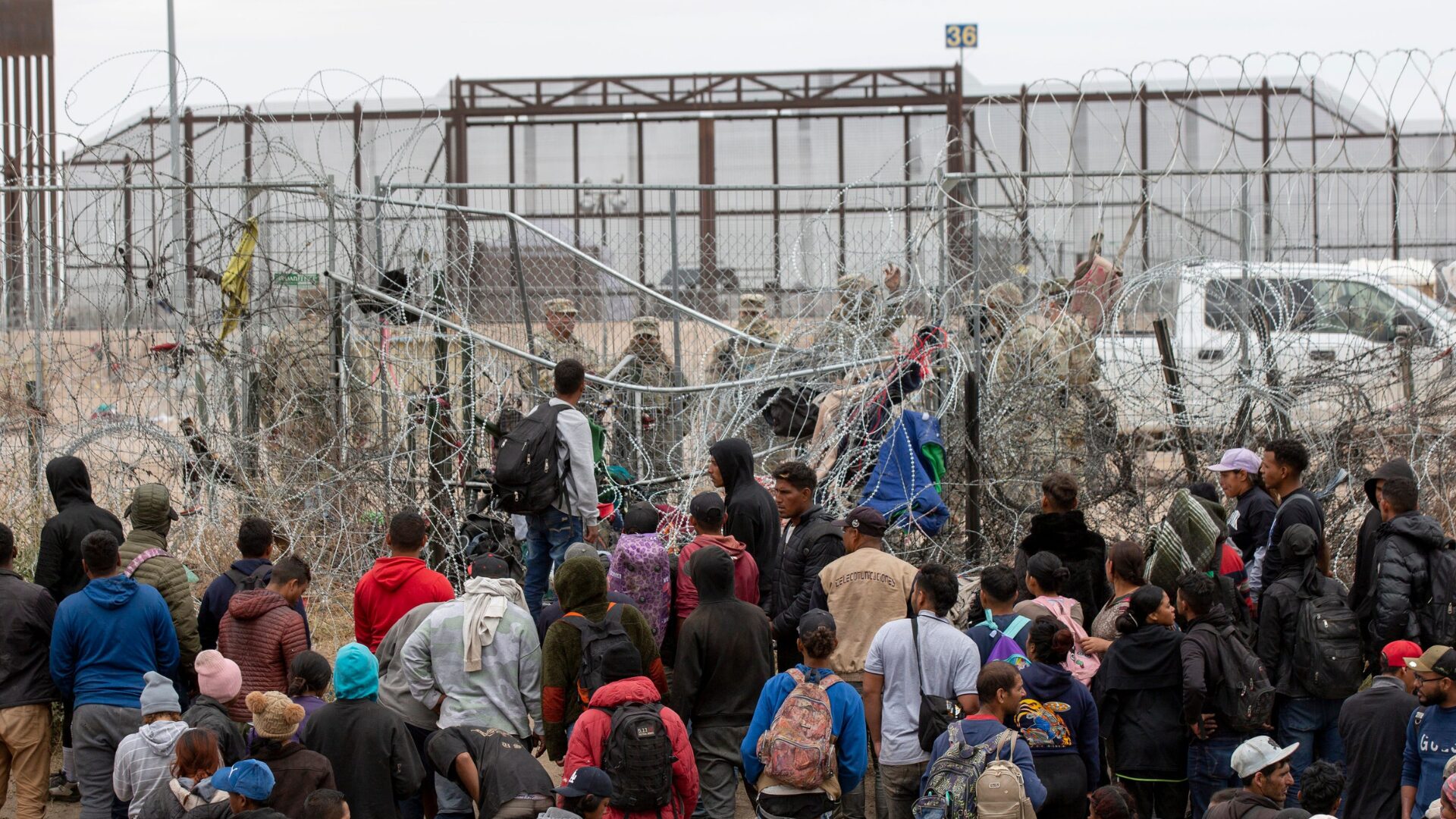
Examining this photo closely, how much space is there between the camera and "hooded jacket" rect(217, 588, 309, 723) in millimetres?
5363

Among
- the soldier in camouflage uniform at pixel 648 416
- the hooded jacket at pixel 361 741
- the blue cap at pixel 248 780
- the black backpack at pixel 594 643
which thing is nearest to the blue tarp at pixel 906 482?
the soldier in camouflage uniform at pixel 648 416

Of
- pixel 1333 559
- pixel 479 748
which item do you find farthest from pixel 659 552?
pixel 1333 559

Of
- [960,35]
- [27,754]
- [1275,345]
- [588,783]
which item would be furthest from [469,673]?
[960,35]

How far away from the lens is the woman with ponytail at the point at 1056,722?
4.89 metres

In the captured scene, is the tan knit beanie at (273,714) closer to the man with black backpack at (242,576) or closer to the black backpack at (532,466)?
the man with black backpack at (242,576)

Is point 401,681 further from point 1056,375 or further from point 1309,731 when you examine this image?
point 1056,375

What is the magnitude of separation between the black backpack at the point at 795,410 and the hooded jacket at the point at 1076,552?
6.40 ft

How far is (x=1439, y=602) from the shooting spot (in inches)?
230

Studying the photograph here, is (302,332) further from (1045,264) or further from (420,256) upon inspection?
(1045,264)

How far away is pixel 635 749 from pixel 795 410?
357 centimetres

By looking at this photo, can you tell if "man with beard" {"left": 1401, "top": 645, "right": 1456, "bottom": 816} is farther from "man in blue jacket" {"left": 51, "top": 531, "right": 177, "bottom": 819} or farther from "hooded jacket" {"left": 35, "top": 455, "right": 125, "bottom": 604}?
"hooded jacket" {"left": 35, "top": 455, "right": 125, "bottom": 604}

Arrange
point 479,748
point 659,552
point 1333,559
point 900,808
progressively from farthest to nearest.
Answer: point 1333,559
point 659,552
point 900,808
point 479,748

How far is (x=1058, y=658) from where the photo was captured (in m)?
4.99

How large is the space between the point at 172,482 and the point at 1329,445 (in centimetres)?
644
